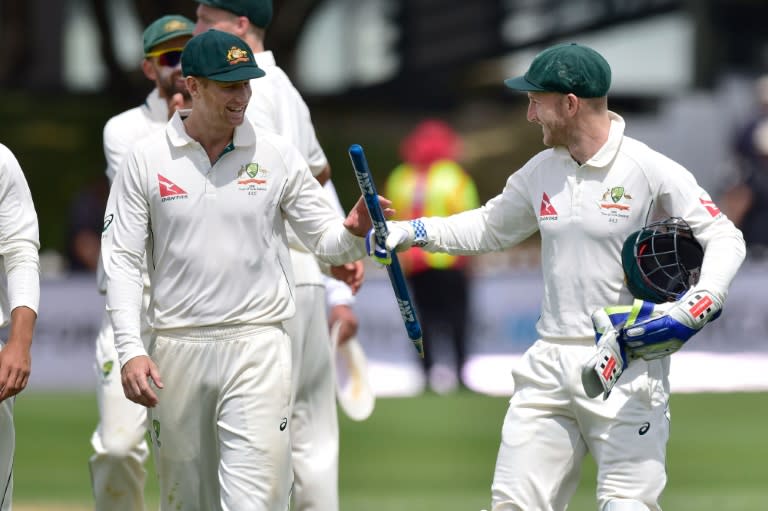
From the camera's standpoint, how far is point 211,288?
6770 mm

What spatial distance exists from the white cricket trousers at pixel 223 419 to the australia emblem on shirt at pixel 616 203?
138 cm

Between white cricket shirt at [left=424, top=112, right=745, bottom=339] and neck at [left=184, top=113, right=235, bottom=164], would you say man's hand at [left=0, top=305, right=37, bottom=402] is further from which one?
white cricket shirt at [left=424, top=112, right=745, bottom=339]

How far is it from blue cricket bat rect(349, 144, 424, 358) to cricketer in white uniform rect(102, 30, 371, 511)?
0.52 ft

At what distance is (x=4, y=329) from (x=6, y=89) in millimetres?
19683

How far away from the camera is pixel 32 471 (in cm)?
1141

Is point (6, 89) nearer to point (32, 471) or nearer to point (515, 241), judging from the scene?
point (32, 471)

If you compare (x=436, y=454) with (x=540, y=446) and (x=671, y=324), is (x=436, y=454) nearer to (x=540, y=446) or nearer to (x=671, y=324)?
(x=540, y=446)

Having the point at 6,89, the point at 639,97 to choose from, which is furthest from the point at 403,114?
the point at 6,89

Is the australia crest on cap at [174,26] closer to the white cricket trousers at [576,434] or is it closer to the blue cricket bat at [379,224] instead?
the blue cricket bat at [379,224]

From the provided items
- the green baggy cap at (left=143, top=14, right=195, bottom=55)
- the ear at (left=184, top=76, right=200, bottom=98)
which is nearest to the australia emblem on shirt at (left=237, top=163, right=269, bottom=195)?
the ear at (left=184, top=76, right=200, bottom=98)

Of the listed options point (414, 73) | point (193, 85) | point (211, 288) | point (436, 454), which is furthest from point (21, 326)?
point (414, 73)

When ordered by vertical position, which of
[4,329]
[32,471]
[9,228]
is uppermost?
[9,228]

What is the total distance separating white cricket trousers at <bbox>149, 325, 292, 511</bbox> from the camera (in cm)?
669

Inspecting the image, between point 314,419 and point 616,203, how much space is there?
1.94 metres
